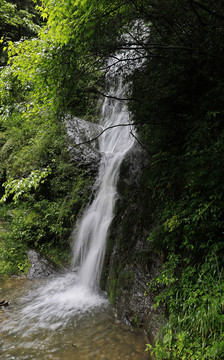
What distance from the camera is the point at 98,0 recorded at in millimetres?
3246

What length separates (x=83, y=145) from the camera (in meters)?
7.95

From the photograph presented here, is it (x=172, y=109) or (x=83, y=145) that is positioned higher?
(x=172, y=109)

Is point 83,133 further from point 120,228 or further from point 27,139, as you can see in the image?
point 120,228

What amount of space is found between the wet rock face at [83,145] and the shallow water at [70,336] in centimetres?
423

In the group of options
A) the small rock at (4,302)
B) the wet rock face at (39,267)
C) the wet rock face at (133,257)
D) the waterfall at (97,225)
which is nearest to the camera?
the wet rock face at (133,257)

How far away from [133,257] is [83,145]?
4656mm

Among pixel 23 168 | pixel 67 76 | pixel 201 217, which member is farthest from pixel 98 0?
pixel 23 168

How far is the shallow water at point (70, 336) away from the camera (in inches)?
124

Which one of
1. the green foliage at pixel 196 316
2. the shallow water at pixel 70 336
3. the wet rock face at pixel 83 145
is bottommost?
the shallow water at pixel 70 336

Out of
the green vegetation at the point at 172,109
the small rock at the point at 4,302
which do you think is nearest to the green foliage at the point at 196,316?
the green vegetation at the point at 172,109

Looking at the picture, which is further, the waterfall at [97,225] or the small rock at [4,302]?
the waterfall at [97,225]

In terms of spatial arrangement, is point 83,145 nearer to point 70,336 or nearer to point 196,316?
point 70,336

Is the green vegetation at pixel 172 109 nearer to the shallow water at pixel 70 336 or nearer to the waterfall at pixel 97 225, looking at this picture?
the shallow water at pixel 70 336

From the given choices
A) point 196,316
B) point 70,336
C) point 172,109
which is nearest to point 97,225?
point 70,336
